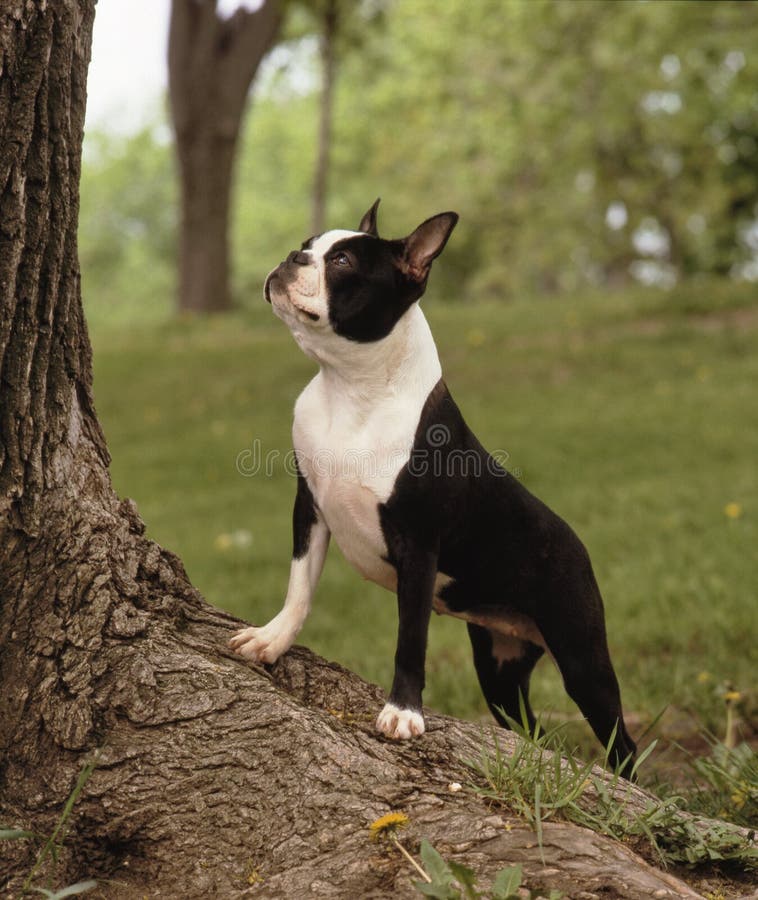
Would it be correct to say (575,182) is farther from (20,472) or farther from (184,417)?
(20,472)

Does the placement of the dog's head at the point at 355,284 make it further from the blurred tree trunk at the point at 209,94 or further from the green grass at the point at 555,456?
the blurred tree trunk at the point at 209,94

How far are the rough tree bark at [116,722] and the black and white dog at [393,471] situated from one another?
262mm

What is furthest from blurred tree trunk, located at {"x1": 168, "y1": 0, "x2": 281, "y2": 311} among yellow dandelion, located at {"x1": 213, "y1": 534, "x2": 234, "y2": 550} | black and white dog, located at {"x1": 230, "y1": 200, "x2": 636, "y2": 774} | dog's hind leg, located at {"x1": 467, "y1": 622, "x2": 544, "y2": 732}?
dog's hind leg, located at {"x1": 467, "y1": 622, "x2": 544, "y2": 732}

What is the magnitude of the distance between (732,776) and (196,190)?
14.6 meters

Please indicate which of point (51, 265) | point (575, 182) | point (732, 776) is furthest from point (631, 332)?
point (575, 182)

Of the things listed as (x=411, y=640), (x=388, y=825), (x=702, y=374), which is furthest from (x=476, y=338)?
(x=388, y=825)

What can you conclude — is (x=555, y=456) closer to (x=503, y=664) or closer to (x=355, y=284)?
(x=503, y=664)

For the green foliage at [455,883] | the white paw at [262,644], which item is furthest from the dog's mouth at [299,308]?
the green foliage at [455,883]

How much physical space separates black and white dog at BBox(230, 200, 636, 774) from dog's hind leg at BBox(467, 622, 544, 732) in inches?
13.5

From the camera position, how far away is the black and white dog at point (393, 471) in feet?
10.2

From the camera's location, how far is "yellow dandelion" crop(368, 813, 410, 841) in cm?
272

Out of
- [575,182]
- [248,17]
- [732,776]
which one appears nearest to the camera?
[732,776]

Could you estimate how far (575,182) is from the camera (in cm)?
3042

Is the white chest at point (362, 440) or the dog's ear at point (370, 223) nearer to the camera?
the white chest at point (362, 440)
